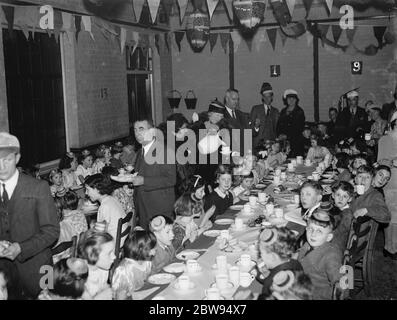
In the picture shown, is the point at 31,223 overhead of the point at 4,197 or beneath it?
beneath

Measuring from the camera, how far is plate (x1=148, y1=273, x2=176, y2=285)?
3231mm

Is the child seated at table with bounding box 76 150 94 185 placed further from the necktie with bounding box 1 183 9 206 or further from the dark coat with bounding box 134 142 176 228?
the necktie with bounding box 1 183 9 206

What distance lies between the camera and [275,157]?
7.82 metres

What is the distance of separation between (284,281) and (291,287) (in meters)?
0.05

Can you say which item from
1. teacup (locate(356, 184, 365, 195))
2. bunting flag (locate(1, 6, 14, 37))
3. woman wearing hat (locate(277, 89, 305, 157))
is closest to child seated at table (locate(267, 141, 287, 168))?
woman wearing hat (locate(277, 89, 305, 157))

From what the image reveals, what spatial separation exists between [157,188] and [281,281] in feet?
8.79

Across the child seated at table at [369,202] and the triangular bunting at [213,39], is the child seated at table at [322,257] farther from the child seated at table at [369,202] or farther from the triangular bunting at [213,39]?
the triangular bunting at [213,39]

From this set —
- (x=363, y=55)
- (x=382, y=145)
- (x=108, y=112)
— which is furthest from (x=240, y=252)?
(x=363, y=55)

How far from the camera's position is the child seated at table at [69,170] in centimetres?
636

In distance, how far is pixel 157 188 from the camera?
16.4 ft

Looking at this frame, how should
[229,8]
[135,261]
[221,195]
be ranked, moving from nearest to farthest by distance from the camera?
[135,261] < [221,195] < [229,8]

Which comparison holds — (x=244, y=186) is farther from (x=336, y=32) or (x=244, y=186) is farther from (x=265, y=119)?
(x=336, y=32)

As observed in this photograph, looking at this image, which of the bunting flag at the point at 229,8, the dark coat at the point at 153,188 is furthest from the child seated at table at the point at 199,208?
the bunting flag at the point at 229,8

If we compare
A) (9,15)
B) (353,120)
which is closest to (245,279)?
(9,15)
